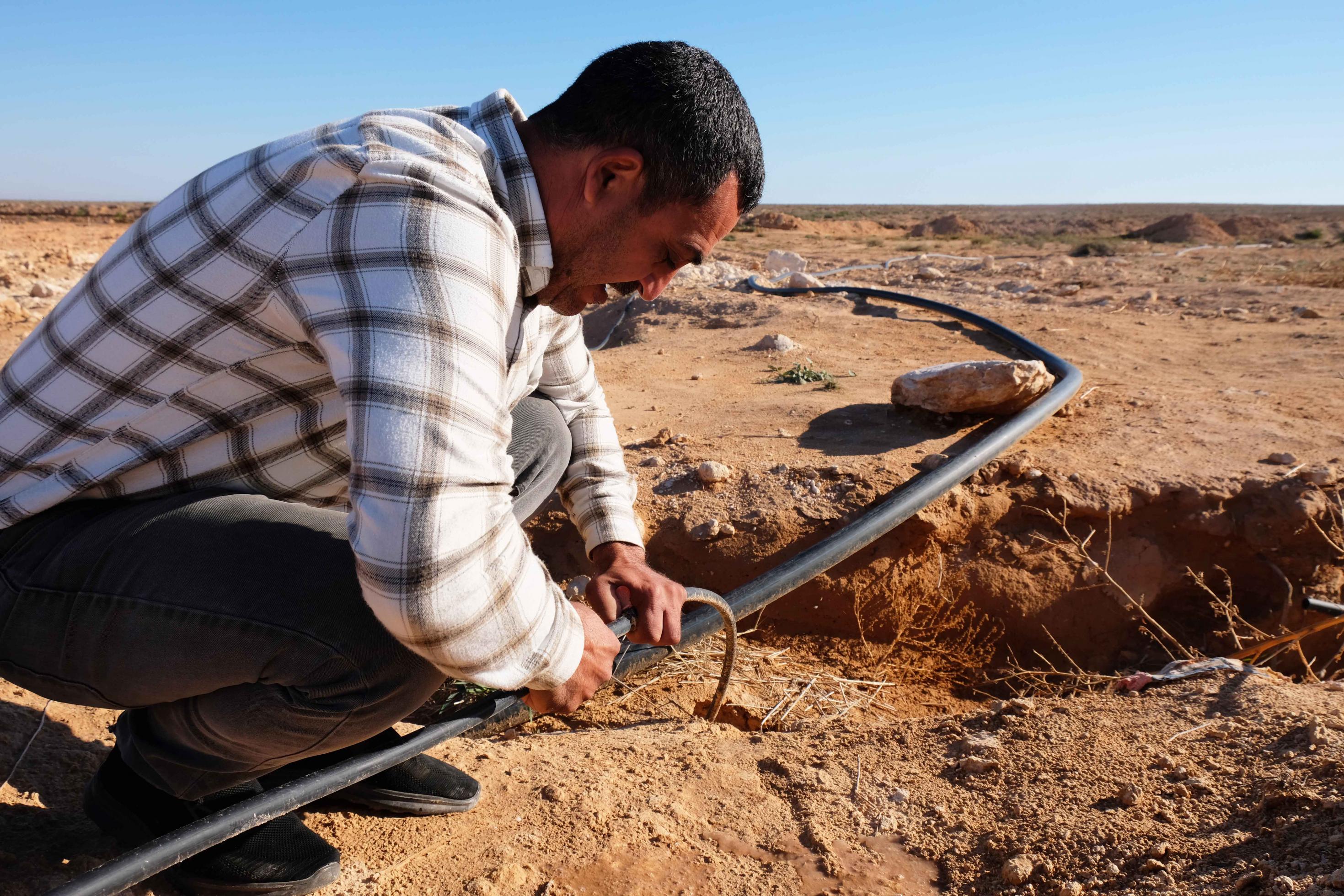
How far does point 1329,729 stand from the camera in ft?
6.57

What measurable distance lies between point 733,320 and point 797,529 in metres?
3.46

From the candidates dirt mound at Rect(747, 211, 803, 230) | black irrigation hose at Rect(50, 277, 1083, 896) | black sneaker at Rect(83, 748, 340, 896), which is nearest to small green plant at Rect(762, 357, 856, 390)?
black irrigation hose at Rect(50, 277, 1083, 896)

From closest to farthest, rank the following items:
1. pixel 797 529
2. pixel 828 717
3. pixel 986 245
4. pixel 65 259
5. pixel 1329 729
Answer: pixel 1329 729
pixel 828 717
pixel 797 529
pixel 65 259
pixel 986 245

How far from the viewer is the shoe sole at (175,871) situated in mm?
1654

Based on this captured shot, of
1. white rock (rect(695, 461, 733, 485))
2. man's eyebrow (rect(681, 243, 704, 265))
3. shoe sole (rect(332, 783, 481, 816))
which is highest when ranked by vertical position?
man's eyebrow (rect(681, 243, 704, 265))

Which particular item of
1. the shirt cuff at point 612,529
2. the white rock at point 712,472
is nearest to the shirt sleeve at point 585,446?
Result: the shirt cuff at point 612,529

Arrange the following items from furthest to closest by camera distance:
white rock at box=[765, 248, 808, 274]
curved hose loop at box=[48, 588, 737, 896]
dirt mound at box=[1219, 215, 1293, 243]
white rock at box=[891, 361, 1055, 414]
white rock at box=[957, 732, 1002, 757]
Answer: dirt mound at box=[1219, 215, 1293, 243] < white rock at box=[765, 248, 808, 274] < white rock at box=[891, 361, 1055, 414] < white rock at box=[957, 732, 1002, 757] < curved hose loop at box=[48, 588, 737, 896]

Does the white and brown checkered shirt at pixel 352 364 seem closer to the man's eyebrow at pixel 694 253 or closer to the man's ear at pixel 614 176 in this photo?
the man's ear at pixel 614 176

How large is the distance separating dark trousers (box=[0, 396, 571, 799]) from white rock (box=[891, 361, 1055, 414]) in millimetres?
2758

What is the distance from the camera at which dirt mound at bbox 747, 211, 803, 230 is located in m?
23.3

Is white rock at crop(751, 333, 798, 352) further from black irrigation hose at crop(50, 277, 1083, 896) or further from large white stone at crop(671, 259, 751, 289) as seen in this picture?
large white stone at crop(671, 259, 751, 289)

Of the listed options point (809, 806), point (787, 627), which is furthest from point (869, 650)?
point (809, 806)

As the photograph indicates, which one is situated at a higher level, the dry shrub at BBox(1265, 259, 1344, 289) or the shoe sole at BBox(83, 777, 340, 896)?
the dry shrub at BBox(1265, 259, 1344, 289)

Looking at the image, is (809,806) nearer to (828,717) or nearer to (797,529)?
(828,717)
